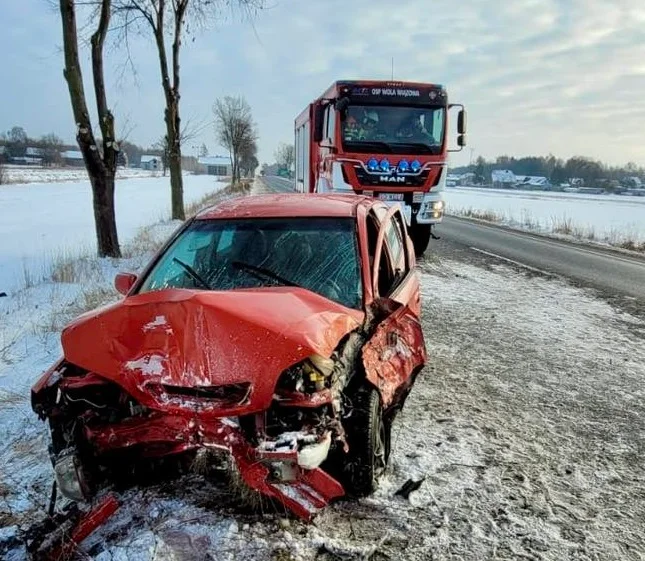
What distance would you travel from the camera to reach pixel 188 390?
2.55 m

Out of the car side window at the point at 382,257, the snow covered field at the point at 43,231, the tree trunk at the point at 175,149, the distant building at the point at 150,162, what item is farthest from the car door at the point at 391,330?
the distant building at the point at 150,162

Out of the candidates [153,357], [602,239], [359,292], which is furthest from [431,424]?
[602,239]

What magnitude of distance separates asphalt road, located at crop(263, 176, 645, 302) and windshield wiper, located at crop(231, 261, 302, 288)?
732 centimetres

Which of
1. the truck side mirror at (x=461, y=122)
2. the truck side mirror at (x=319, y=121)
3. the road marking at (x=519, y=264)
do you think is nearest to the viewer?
the road marking at (x=519, y=264)

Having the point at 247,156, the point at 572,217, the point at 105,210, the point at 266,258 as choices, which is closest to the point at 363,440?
the point at 266,258

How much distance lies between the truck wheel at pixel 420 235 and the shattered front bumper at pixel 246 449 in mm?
9407

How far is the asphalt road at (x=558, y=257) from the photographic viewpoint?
406 inches

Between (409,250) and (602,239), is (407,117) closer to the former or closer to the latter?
(409,250)

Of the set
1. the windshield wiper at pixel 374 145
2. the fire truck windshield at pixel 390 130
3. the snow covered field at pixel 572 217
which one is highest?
the fire truck windshield at pixel 390 130

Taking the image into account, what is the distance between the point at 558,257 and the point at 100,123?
10.7m

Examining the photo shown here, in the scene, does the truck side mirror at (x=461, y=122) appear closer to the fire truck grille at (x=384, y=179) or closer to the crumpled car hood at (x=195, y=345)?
the fire truck grille at (x=384, y=179)

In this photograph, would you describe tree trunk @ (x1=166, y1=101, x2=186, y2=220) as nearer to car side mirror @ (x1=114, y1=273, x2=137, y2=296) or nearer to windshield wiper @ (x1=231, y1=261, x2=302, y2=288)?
car side mirror @ (x1=114, y1=273, x2=137, y2=296)

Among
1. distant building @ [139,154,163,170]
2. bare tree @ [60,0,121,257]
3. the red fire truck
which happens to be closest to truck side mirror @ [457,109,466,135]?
the red fire truck

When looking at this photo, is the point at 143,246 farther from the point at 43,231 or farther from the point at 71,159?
the point at 71,159
